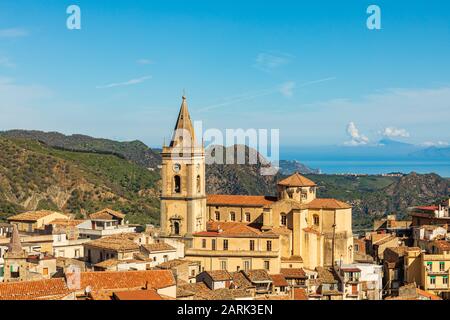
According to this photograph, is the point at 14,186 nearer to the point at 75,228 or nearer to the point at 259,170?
the point at 75,228

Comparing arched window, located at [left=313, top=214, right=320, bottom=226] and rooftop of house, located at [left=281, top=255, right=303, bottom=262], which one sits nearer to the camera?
rooftop of house, located at [left=281, top=255, right=303, bottom=262]

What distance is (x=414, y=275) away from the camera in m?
53.2

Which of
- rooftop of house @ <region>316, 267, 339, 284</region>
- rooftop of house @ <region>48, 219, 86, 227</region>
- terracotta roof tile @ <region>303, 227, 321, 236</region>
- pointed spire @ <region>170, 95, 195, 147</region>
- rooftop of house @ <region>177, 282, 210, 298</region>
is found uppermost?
pointed spire @ <region>170, 95, 195, 147</region>

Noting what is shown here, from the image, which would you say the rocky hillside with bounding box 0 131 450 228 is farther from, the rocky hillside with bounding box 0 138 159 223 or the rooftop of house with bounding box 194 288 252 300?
the rooftop of house with bounding box 194 288 252 300

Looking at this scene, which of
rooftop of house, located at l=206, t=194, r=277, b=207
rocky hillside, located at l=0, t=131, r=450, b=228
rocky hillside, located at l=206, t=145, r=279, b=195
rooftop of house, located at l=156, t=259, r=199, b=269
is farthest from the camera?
rocky hillside, located at l=206, t=145, r=279, b=195

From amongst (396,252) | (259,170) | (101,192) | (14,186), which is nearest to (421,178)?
(259,170)

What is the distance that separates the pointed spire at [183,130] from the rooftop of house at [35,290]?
26.1 metres

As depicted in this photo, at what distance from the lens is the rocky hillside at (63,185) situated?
102062 mm

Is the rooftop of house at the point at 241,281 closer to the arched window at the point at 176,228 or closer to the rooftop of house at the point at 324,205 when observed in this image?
the arched window at the point at 176,228

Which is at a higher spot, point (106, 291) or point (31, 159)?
point (31, 159)

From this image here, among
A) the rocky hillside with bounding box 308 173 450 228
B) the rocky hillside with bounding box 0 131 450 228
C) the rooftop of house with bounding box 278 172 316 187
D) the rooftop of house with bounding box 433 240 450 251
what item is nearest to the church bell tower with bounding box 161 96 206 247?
the rooftop of house with bounding box 278 172 316 187

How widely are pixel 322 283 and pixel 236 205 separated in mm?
11575

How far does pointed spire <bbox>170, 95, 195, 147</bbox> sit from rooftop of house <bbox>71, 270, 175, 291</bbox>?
789 inches

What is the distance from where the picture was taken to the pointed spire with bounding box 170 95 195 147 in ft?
186
